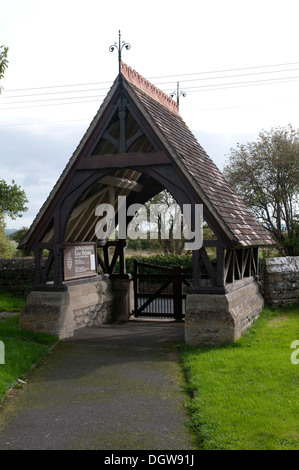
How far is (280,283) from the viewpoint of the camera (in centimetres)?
1384

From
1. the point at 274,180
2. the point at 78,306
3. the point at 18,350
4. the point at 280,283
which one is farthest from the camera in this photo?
the point at 274,180

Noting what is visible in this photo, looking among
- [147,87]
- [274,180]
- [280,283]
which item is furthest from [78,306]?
[274,180]

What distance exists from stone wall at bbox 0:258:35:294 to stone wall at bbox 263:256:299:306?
8.68 metres

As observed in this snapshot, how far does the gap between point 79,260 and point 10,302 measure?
5.23 m

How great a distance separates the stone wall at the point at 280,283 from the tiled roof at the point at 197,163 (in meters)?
1.74

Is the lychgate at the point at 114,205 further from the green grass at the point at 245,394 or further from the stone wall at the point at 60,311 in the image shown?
the green grass at the point at 245,394

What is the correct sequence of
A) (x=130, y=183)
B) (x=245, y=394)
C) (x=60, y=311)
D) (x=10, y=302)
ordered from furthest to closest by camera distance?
(x=10, y=302) → (x=130, y=183) → (x=60, y=311) → (x=245, y=394)

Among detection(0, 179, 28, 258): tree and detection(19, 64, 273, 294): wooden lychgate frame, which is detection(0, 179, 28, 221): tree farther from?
detection(19, 64, 273, 294): wooden lychgate frame

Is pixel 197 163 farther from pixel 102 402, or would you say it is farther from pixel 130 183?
pixel 102 402

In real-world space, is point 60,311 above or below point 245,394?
above

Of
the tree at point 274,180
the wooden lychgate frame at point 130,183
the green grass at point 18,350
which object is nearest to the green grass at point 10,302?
the green grass at point 18,350

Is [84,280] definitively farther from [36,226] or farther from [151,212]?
[151,212]

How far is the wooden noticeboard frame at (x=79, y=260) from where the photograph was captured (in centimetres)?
1080
